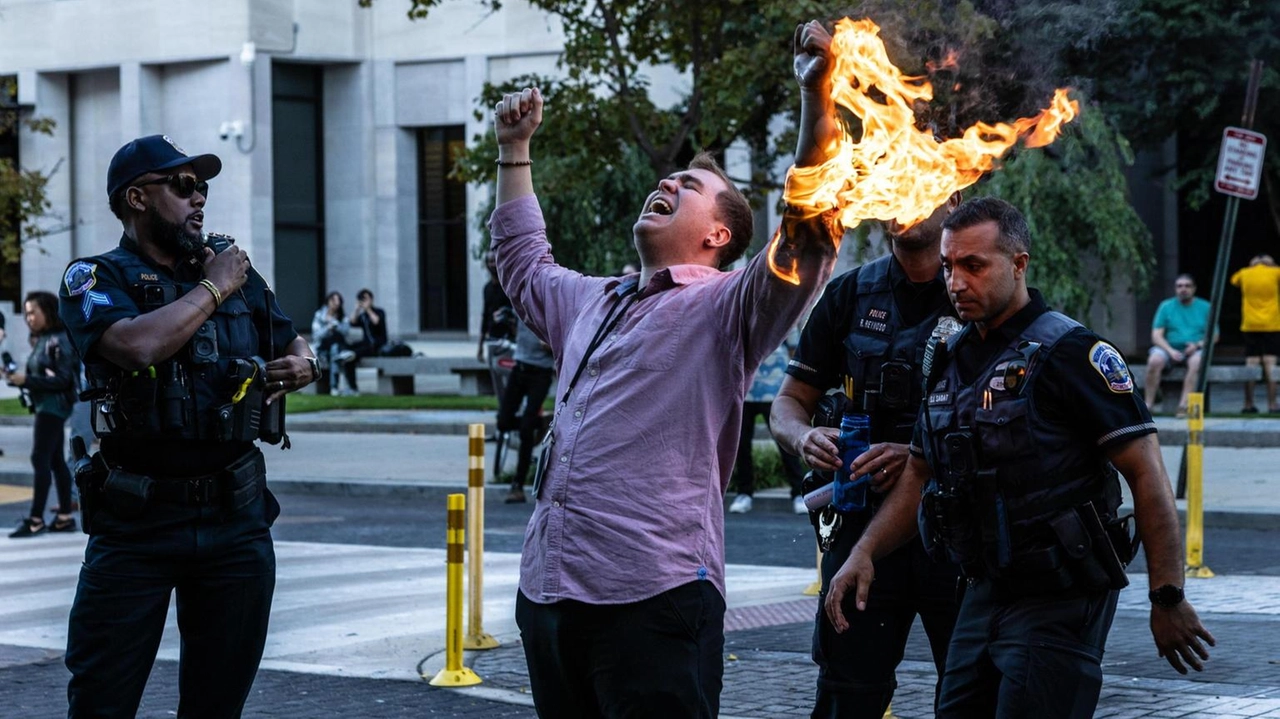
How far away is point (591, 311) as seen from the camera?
4.20 m

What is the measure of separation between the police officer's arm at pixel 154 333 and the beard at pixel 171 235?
0.57 ft

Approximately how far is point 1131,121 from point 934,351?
2388 cm

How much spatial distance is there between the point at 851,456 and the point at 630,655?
1322mm

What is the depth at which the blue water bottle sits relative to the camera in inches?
194

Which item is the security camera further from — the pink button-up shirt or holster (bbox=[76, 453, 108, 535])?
the pink button-up shirt

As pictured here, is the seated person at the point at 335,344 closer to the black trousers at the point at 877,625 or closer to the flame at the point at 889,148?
the black trousers at the point at 877,625

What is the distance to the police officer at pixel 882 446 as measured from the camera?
4918mm

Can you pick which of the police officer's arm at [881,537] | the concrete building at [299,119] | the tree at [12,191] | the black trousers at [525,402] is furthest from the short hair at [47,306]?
the concrete building at [299,119]

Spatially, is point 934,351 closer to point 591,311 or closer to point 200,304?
point 591,311

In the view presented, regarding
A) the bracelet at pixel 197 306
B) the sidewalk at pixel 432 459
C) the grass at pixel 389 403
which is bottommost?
the grass at pixel 389 403

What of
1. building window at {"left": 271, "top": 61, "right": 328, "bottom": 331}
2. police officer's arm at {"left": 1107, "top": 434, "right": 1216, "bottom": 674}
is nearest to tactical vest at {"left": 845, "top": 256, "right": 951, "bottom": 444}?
police officer's arm at {"left": 1107, "top": 434, "right": 1216, "bottom": 674}

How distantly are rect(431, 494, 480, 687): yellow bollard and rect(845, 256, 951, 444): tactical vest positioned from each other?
2867mm

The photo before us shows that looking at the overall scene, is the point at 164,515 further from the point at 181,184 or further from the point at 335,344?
the point at 335,344

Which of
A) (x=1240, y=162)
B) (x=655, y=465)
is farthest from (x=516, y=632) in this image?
(x=1240, y=162)
